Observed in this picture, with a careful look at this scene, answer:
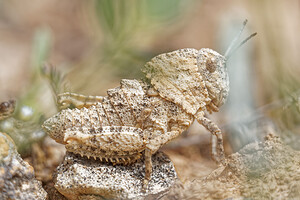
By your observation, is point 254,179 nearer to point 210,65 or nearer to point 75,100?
point 210,65

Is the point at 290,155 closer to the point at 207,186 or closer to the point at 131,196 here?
the point at 207,186

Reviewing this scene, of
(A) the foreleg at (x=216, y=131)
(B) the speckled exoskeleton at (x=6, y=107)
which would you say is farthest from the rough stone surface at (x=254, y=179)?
(B) the speckled exoskeleton at (x=6, y=107)

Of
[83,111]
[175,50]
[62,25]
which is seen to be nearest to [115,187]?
[83,111]

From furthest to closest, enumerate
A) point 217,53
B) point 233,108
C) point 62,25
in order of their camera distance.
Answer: point 62,25 < point 233,108 < point 217,53

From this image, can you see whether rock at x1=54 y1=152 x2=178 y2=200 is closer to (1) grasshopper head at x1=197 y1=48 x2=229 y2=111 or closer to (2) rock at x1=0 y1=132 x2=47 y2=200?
(2) rock at x1=0 y1=132 x2=47 y2=200

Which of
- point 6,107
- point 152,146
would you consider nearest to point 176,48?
point 152,146

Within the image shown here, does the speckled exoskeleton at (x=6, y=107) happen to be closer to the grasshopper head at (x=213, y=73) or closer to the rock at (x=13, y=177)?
the rock at (x=13, y=177)
